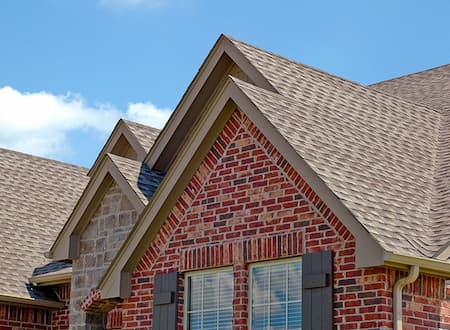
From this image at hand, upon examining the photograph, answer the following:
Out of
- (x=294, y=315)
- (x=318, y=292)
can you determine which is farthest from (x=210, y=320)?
(x=318, y=292)

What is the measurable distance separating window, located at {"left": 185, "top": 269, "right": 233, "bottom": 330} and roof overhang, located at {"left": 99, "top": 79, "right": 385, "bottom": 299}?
39.5 inches

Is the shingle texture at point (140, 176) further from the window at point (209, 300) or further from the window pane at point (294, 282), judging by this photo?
the window pane at point (294, 282)

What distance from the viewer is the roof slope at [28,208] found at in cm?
1925

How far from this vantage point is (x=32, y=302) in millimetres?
18406

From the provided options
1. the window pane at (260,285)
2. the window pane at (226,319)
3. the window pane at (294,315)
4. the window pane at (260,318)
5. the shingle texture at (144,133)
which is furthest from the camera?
the shingle texture at (144,133)

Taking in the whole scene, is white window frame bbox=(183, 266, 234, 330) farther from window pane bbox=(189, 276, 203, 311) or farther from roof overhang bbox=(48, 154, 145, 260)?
roof overhang bbox=(48, 154, 145, 260)

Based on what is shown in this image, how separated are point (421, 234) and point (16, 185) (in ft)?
40.8

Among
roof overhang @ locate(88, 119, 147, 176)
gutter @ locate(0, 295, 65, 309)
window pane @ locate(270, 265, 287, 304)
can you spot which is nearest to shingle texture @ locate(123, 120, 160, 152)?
roof overhang @ locate(88, 119, 147, 176)

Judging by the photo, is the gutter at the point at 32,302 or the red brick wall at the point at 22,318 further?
the red brick wall at the point at 22,318

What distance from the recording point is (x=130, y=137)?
1856 cm

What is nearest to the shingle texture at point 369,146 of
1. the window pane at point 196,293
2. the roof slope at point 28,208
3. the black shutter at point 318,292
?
the black shutter at point 318,292

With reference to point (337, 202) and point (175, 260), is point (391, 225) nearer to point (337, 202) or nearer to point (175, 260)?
point (337, 202)

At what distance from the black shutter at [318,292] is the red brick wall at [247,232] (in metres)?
0.10

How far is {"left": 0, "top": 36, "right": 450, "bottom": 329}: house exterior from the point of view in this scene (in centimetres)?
1170
